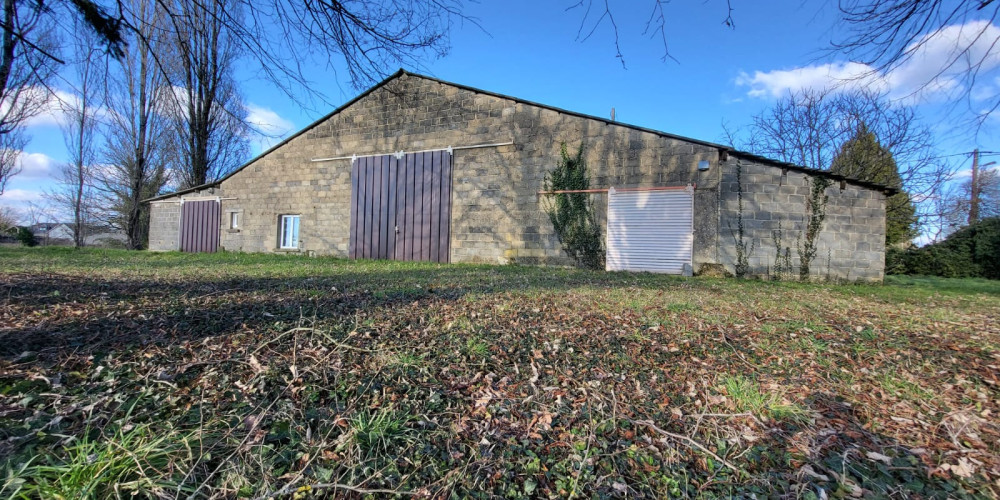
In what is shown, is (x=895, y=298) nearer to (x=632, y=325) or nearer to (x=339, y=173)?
(x=632, y=325)

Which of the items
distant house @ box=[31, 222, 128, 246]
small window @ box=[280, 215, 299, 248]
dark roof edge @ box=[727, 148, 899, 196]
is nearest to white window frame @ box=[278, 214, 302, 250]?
small window @ box=[280, 215, 299, 248]

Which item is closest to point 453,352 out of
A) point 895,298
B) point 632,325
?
point 632,325

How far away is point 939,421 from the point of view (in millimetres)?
1960

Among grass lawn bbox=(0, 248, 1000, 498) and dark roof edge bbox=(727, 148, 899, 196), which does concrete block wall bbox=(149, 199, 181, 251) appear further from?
dark roof edge bbox=(727, 148, 899, 196)

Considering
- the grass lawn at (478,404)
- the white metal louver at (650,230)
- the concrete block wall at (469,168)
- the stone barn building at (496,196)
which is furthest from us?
the concrete block wall at (469,168)

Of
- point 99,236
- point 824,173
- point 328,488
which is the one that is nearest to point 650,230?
point 824,173

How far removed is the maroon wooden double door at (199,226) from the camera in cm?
1367

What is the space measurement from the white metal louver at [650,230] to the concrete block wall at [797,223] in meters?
0.75

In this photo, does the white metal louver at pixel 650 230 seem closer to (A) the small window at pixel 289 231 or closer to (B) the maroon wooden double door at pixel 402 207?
(B) the maroon wooden double door at pixel 402 207

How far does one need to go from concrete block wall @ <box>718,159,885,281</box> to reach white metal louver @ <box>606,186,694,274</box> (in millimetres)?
752

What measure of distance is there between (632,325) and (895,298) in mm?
5567

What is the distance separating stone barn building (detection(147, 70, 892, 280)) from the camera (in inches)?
324

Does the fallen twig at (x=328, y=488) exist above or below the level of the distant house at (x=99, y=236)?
below

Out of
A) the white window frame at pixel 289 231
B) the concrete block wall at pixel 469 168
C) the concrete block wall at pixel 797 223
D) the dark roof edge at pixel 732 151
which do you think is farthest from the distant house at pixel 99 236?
the concrete block wall at pixel 797 223
